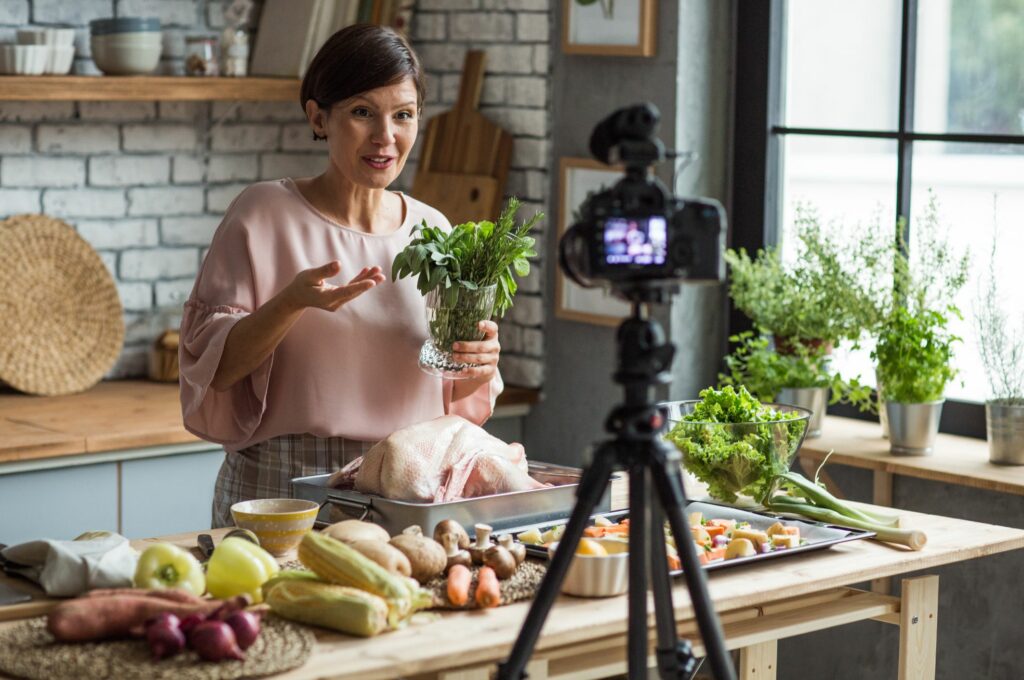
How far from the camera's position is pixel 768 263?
146 inches

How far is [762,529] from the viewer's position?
7.72 ft

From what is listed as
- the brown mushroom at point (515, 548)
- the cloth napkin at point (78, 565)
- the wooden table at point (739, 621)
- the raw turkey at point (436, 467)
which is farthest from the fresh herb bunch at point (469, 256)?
the cloth napkin at point (78, 565)

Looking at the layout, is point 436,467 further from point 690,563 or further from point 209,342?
point 690,563

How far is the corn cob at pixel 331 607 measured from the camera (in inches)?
71.3

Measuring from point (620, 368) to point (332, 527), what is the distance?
0.55 meters

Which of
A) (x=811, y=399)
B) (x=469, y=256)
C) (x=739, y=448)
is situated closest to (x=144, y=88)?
(x=469, y=256)

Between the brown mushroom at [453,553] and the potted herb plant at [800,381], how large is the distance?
1427 millimetres

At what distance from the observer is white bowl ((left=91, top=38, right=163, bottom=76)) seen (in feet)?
12.6

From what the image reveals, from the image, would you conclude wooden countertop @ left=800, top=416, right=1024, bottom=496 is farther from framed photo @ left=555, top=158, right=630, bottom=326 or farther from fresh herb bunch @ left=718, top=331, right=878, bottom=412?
framed photo @ left=555, top=158, right=630, bottom=326

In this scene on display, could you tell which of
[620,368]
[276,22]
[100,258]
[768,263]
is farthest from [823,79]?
[620,368]

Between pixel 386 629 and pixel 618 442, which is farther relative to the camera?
pixel 386 629

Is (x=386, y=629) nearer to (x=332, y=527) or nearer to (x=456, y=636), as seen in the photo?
(x=456, y=636)

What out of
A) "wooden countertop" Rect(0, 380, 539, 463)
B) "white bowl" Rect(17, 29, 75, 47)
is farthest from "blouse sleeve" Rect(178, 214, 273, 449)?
"white bowl" Rect(17, 29, 75, 47)

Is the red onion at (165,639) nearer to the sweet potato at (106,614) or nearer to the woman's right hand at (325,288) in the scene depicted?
the sweet potato at (106,614)
